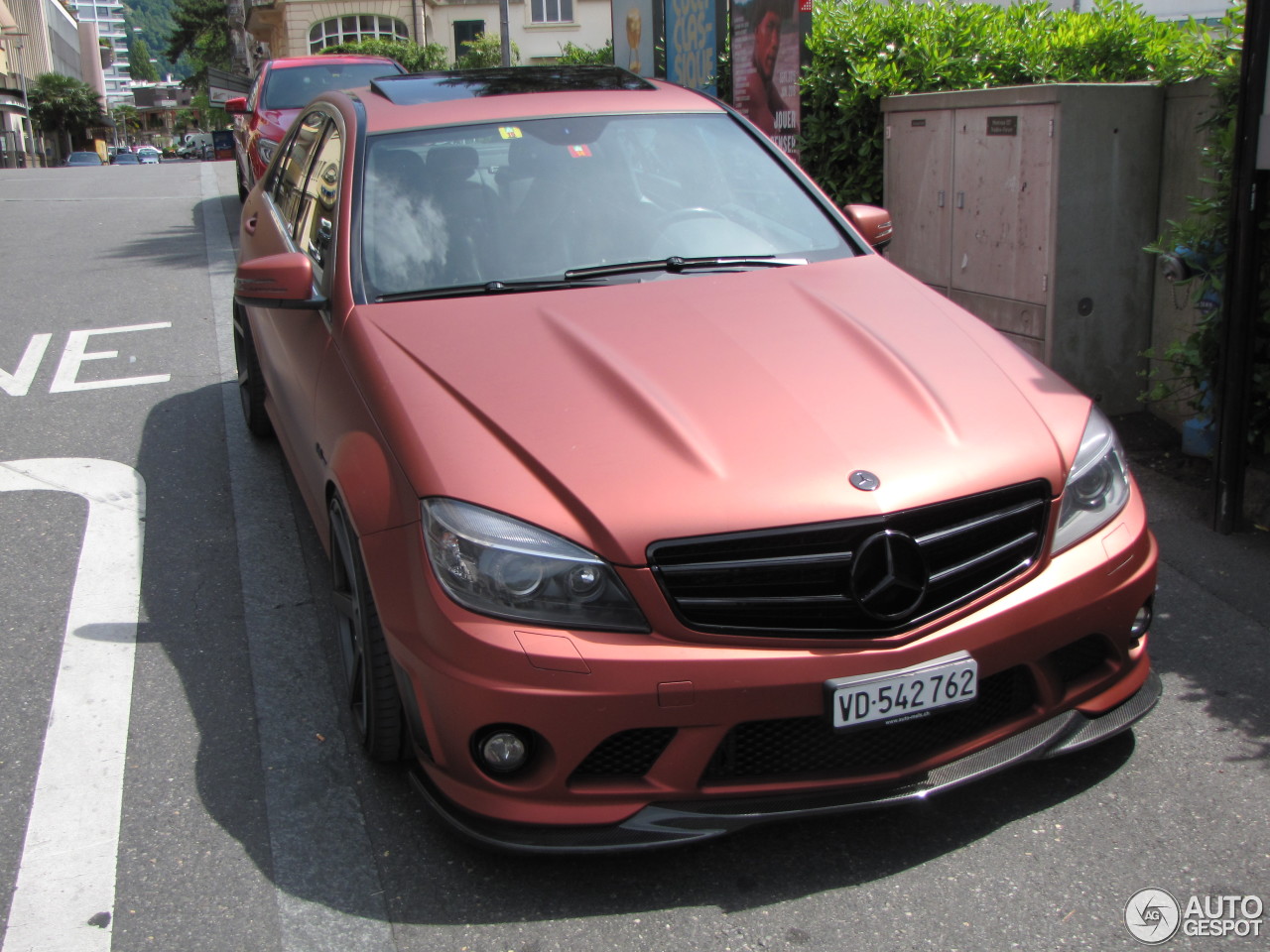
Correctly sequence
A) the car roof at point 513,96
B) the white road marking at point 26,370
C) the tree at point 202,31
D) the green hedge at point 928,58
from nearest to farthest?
the car roof at point 513,96
the white road marking at point 26,370
the green hedge at point 928,58
the tree at point 202,31

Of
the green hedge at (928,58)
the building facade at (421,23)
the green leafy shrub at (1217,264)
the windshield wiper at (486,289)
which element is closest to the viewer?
the windshield wiper at (486,289)

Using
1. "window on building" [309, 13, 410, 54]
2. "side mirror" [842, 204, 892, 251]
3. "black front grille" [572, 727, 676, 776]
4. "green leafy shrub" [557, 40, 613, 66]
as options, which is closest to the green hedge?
"side mirror" [842, 204, 892, 251]

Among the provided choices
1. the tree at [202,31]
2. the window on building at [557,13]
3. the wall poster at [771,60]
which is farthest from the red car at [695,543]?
the tree at [202,31]

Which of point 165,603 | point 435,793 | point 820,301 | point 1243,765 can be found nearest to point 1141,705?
point 1243,765

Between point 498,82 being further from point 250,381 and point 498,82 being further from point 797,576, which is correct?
point 797,576

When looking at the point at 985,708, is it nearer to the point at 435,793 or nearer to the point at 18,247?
the point at 435,793

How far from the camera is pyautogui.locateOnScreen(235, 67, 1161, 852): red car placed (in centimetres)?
260

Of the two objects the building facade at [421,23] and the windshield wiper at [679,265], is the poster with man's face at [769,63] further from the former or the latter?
the building facade at [421,23]

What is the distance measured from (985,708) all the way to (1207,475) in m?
3.02

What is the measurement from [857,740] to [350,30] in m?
57.3

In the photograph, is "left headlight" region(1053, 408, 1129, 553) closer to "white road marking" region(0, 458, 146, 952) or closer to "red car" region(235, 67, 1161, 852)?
"red car" region(235, 67, 1161, 852)

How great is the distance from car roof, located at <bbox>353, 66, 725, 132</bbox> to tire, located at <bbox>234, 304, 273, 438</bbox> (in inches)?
61.1

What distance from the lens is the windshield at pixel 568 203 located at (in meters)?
3.74

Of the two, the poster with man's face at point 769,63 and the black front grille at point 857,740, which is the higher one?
the poster with man's face at point 769,63
